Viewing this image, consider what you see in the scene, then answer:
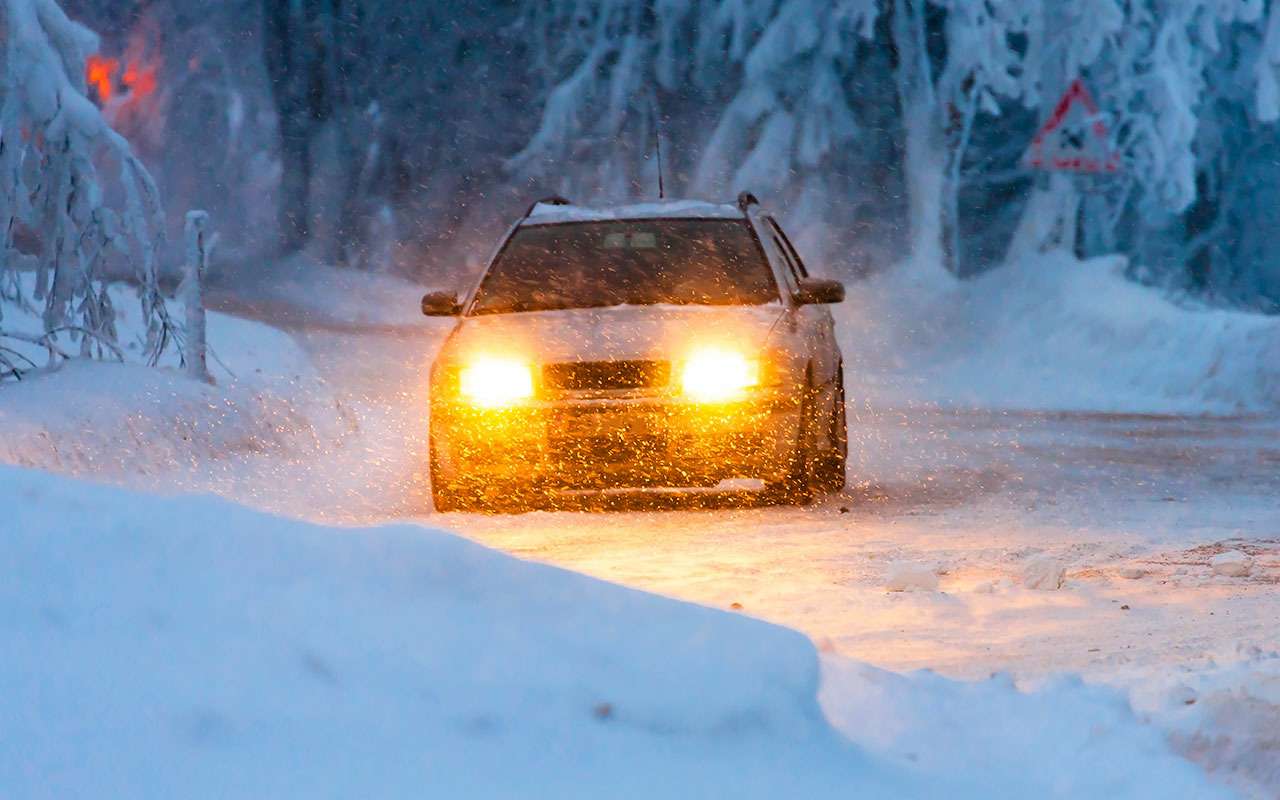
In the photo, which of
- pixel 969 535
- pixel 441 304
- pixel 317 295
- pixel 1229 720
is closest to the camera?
pixel 1229 720

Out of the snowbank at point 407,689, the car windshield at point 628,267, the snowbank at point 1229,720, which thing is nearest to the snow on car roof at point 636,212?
the car windshield at point 628,267

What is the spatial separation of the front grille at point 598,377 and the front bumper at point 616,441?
8 centimetres

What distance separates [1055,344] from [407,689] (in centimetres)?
1856

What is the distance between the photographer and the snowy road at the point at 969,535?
591 centimetres

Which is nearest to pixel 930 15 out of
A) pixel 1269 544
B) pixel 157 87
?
pixel 157 87

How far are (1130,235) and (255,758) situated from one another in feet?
81.2

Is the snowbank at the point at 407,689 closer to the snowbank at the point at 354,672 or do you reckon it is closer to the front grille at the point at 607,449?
the snowbank at the point at 354,672

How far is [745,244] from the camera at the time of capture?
10852 millimetres

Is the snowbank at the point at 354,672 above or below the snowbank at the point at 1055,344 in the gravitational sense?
above

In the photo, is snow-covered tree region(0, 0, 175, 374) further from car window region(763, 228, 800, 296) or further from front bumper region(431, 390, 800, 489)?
car window region(763, 228, 800, 296)

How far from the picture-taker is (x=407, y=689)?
11.7 feet

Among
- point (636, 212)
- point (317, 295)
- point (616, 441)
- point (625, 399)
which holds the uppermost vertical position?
point (636, 212)

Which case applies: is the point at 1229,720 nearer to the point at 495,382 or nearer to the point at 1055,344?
the point at 495,382

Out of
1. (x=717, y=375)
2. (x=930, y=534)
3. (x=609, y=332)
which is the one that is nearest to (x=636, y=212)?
(x=609, y=332)
